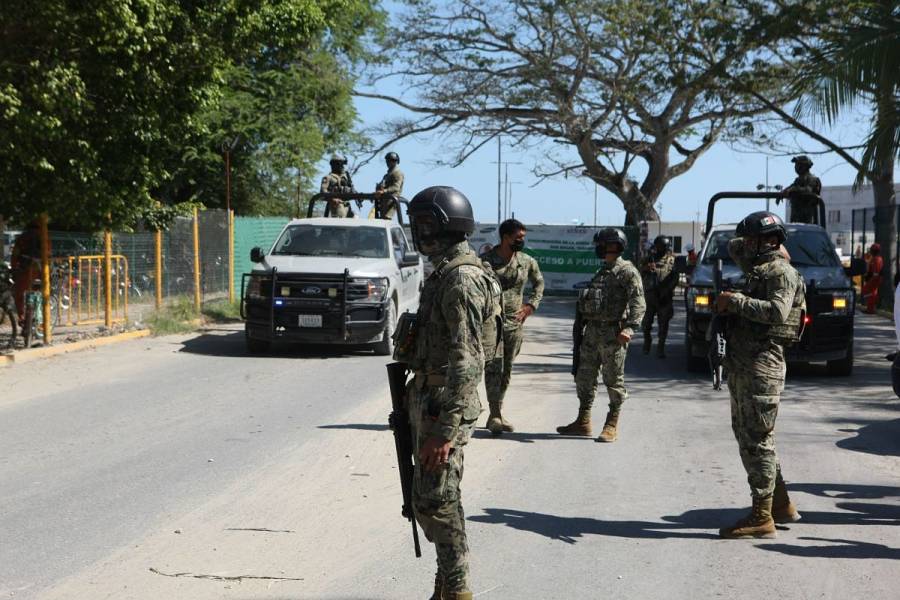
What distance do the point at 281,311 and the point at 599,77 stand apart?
16.8 metres

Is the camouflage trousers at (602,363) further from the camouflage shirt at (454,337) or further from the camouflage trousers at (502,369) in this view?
the camouflage shirt at (454,337)

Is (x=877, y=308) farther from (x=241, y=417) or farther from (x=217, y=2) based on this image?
(x=241, y=417)

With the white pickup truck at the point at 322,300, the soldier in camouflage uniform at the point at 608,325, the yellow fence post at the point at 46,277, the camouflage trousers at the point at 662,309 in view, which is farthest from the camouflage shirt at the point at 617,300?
the yellow fence post at the point at 46,277

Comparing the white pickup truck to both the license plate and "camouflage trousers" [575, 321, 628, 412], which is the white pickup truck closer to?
the license plate

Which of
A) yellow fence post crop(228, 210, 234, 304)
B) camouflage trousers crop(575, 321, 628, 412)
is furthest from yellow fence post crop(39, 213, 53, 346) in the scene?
camouflage trousers crop(575, 321, 628, 412)

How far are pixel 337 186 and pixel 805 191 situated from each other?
7766 millimetres

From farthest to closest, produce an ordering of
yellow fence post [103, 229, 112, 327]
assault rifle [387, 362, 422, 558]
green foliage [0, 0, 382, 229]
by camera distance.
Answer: yellow fence post [103, 229, 112, 327] < green foliage [0, 0, 382, 229] < assault rifle [387, 362, 422, 558]

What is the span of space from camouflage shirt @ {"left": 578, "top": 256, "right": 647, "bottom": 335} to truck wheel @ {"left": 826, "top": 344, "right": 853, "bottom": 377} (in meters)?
5.60

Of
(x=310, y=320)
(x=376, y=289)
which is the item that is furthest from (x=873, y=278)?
(x=310, y=320)

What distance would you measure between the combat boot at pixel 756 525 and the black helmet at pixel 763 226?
147 centimetres

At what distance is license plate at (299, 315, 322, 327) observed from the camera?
14945mm

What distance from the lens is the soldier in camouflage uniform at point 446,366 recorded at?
4.31m

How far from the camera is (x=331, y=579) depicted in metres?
5.25

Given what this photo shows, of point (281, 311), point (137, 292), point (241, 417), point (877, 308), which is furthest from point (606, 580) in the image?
point (877, 308)
